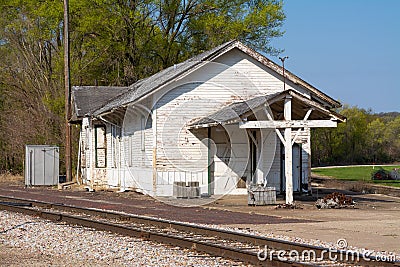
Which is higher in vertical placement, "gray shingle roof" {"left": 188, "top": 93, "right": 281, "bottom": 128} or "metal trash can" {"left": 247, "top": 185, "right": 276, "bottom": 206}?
"gray shingle roof" {"left": 188, "top": 93, "right": 281, "bottom": 128}

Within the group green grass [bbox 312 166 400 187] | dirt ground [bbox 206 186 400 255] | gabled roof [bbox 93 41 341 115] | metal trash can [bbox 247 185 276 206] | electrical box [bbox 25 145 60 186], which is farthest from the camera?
green grass [bbox 312 166 400 187]

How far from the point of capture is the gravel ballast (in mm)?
11391

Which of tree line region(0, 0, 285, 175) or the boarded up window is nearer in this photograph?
the boarded up window

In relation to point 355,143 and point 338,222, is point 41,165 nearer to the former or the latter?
point 338,222

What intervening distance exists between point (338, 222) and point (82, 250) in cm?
767

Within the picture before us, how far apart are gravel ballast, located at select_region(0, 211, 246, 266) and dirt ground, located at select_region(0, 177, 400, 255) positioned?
3.34m

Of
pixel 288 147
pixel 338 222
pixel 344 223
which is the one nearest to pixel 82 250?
pixel 344 223

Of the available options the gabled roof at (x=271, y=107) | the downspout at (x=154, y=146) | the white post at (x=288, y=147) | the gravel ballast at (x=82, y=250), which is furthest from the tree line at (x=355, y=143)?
the gravel ballast at (x=82, y=250)

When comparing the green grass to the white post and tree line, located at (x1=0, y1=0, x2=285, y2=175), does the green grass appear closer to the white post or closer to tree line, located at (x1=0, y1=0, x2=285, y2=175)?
tree line, located at (x1=0, y1=0, x2=285, y2=175)

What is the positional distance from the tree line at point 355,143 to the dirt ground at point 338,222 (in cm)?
6847

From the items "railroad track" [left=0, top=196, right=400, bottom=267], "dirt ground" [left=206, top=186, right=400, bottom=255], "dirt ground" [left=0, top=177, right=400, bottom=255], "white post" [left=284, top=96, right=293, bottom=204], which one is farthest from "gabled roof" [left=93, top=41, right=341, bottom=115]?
"railroad track" [left=0, top=196, right=400, bottom=267]

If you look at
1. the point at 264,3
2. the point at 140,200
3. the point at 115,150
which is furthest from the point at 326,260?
the point at 264,3

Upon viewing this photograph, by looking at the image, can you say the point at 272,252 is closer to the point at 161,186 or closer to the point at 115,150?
the point at 161,186

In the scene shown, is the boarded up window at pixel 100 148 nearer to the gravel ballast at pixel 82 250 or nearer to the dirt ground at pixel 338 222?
the dirt ground at pixel 338 222
